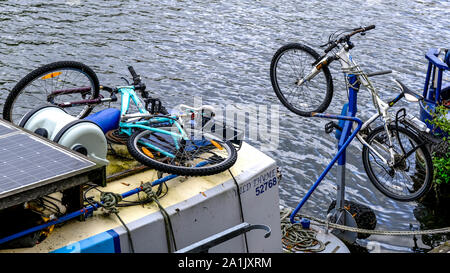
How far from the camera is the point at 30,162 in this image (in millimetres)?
5629

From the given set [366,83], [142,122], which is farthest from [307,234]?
[142,122]

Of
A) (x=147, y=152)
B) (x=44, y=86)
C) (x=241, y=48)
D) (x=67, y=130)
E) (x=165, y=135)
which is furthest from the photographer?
(x=241, y=48)

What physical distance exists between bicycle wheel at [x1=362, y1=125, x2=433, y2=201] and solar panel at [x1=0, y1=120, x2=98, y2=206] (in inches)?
206

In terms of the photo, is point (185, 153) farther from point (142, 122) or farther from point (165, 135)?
point (142, 122)

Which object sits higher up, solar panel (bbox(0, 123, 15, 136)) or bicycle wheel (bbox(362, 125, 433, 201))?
solar panel (bbox(0, 123, 15, 136))

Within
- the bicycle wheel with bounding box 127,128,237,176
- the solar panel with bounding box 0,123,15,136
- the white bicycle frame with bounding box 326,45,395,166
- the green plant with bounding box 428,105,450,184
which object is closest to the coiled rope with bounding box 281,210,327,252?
the white bicycle frame with bounding box 326,45,395,166

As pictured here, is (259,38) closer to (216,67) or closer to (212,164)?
(216,67)

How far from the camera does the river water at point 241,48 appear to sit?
14742 millimetres

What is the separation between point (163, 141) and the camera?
24.8 ft

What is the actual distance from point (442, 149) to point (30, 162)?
9.44m

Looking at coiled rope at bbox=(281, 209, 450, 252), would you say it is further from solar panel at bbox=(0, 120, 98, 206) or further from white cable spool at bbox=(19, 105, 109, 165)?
solar panel at bbox=(0, 120, 98, 206)

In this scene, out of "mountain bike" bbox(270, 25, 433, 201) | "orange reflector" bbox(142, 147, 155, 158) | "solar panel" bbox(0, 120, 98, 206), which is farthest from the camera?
"mountain bike" bbox(270, 25, 433, 201)

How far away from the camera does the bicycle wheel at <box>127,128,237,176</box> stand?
6.76 meters

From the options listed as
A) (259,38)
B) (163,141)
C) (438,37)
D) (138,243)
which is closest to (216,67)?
(259,38)
